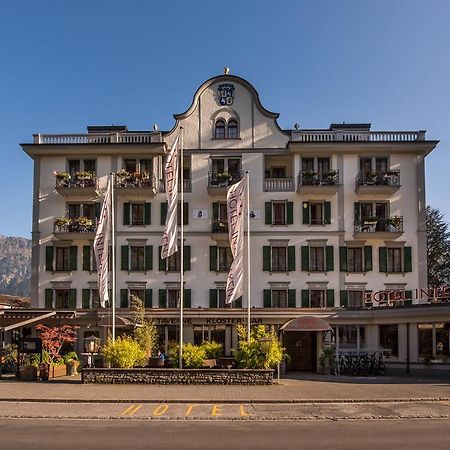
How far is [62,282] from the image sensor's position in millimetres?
43969

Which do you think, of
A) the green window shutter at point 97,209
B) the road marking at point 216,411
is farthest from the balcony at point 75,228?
the road marking at point 216,411

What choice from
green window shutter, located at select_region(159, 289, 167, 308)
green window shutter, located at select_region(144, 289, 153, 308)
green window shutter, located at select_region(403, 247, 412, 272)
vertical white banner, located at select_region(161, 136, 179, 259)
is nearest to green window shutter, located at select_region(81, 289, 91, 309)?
green window shutter, located at select_region(144, 289, 153, 308)

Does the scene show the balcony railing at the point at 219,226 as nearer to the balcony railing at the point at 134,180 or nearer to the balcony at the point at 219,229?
the balcony at the point at 219,229

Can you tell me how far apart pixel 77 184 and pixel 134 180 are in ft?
13.0

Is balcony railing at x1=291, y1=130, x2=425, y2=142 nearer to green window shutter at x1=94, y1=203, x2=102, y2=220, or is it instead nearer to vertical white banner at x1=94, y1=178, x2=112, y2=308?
green window shutter at x1=94, y1=203, x2=102, y2=220

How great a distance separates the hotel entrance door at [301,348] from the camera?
39594 mm

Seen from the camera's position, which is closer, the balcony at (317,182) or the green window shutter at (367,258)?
the balcony at (317,182)

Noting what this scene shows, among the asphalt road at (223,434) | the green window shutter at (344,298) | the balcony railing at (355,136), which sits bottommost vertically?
the asphalt road at (223,434)

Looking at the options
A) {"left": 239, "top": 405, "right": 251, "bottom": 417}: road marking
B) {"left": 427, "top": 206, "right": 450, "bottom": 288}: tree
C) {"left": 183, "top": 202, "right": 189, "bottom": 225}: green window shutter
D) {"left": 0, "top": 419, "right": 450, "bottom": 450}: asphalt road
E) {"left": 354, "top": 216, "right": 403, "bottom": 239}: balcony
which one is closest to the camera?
{"left": 0, "top": 419, "right": 450, "bottom": 450}: asphalt road

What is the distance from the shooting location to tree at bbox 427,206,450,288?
2539 inches

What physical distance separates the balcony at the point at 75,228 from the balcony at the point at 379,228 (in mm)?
17990

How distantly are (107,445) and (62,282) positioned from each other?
31537 millimetres

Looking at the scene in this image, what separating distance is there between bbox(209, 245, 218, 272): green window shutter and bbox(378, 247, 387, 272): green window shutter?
36.6 ft

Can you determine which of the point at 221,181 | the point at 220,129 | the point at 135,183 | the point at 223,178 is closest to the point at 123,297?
the point at 135,183
